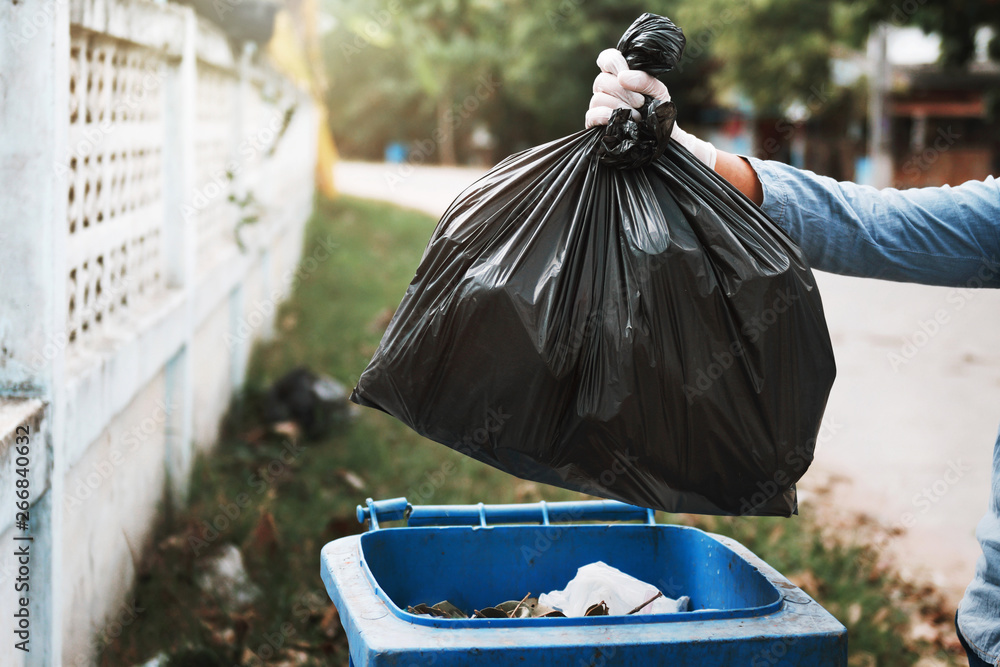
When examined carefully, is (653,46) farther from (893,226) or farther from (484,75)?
(484,75)

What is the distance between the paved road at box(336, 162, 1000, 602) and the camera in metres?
4.12

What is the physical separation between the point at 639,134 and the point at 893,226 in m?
0.52

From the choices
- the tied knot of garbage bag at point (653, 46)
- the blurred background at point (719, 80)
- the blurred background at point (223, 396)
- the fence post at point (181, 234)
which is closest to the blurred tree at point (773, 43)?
the blurred background at point (719, 80)

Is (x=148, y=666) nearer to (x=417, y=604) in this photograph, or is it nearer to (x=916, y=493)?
(x=417, y=604)

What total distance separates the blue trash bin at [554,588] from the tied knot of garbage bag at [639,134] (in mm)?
699

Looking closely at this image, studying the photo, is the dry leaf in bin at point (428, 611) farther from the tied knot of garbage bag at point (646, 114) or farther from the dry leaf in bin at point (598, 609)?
the tied knot of garbage bag at point (646, 114)

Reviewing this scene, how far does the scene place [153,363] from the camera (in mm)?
2834

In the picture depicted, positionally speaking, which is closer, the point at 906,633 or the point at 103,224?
the point at 103,224

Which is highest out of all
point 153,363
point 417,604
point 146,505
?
point 153,363

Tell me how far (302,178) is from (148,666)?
813cm

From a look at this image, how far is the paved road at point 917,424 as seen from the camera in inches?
162

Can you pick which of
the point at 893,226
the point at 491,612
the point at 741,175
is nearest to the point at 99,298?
the point at 491,612

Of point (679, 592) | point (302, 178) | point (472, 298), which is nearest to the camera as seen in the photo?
point (472, 298)

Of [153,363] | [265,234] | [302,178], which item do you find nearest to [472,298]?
[153,363]
